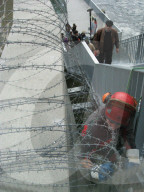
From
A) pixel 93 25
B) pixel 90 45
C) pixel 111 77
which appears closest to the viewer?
pixel 111 77

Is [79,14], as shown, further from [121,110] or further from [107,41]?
[121,110]

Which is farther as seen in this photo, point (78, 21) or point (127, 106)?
point (78, 21)

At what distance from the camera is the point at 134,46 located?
2.98 m

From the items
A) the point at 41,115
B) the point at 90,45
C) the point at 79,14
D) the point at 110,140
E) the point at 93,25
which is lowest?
the point at 41,115

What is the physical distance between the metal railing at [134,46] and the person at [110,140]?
1.34m

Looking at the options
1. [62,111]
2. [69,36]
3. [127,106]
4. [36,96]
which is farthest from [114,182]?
[69,36]

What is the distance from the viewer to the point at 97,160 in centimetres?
146

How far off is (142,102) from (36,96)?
5.91 feet

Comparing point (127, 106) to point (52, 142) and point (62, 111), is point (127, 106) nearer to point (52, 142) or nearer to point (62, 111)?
point (52, 142)

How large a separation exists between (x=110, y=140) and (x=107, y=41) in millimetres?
1561

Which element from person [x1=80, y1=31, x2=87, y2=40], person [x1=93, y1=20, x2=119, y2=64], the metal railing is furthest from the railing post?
person [x1=80, y1=31, x2=87, y2=40]

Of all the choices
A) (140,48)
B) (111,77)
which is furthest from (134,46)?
(111,77)

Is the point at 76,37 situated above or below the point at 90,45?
above

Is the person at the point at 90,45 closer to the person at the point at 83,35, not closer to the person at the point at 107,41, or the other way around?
the person at the point at 83,35
